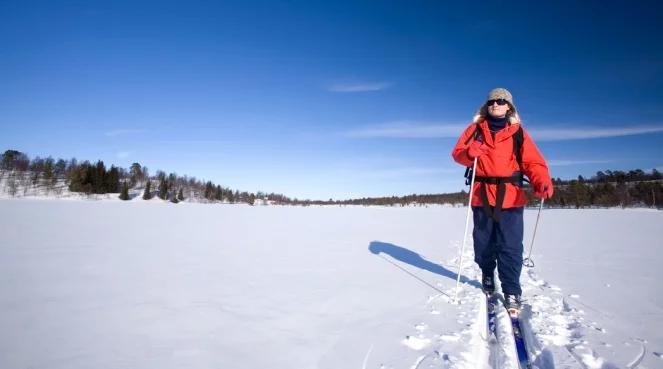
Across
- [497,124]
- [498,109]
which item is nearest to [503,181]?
[497,124]

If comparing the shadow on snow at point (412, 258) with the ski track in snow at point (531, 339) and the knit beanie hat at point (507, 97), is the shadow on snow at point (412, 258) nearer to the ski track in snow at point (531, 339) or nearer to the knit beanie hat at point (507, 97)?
the ski track in snow at point (531, 339)

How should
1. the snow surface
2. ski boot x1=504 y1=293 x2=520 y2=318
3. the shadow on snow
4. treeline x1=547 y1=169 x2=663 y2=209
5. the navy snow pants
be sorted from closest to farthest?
the snow surface, ski boot x1=504 y1=293 x2=520 y2=318, the navy snow pants, the shadow on snow, treeline x1=547 y1=169 x2=663 y2=209

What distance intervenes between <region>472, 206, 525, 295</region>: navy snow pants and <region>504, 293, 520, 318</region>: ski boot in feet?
0.16

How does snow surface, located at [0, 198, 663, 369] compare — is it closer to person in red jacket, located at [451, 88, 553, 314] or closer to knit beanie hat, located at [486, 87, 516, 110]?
person in red jacket, located at [451, 88, 553, 314]

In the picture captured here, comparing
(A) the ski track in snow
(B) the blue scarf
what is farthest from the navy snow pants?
(B) the blue scarf

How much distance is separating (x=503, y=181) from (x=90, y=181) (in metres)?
82.2

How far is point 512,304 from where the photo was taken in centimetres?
364

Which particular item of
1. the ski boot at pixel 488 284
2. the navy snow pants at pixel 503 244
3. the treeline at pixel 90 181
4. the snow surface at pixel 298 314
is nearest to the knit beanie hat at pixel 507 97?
the navy snow pants at pixel 503 244

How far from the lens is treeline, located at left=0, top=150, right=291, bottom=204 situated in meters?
66.2

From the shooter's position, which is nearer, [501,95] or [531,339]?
[531,339]

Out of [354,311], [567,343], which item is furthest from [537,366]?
[354,311]

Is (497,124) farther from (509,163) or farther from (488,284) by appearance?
(488,284)

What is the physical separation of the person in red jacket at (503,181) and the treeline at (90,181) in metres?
73.7

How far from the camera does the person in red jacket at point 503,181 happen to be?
3910 mm
